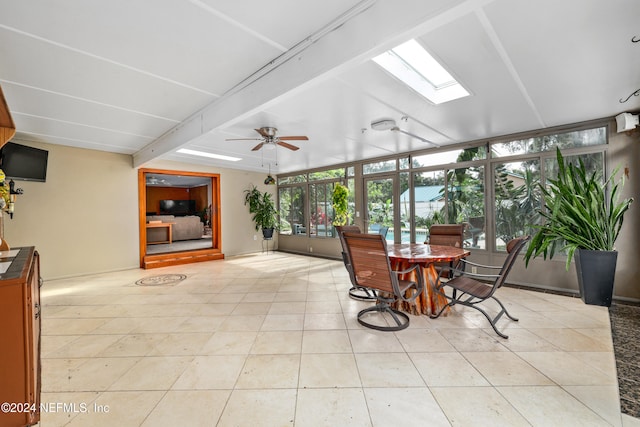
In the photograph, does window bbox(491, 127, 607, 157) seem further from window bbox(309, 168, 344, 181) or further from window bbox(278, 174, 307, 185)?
window bbox(278, 174, 307, 185)

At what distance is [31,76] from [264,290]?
11.8ft

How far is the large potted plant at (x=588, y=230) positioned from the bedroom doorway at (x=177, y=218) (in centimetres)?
690

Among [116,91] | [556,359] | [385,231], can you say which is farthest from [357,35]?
[385,231]

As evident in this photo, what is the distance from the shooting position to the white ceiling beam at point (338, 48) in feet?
4.99

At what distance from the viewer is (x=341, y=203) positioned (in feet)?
22.1

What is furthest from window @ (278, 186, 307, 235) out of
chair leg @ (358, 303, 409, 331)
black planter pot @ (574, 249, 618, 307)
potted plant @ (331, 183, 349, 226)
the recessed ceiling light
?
black planter pot @ (574, 249, 618, 307)

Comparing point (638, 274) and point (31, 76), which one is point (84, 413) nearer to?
point (31, 76)

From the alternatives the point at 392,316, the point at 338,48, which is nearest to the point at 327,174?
the point at 392,316

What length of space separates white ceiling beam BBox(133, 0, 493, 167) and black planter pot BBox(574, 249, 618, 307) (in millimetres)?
3672

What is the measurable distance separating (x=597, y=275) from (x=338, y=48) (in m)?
4.19

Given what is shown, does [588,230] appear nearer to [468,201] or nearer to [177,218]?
[468,201]

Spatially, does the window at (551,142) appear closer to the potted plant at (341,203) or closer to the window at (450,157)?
the window at (450,157)

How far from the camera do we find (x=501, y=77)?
2.58 meters

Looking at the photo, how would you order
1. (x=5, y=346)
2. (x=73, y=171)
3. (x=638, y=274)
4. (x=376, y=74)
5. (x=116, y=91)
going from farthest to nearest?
(x=73, y=171) → (x=638, y=274) → (x=116, y=91) → (x=376, y=74) → (x=5, y=346)
